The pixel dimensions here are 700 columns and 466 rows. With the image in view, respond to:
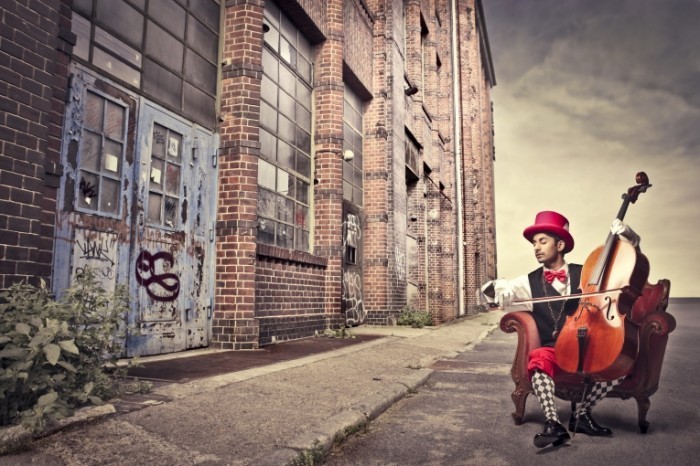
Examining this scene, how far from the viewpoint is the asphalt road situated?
3072mm

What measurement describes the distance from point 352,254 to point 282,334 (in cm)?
397

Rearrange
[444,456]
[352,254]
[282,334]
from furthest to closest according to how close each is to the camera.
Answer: [352,254], [282,334], [444,456]

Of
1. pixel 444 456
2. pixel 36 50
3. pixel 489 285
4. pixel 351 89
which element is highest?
pixel 351 89

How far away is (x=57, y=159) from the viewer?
4.98m

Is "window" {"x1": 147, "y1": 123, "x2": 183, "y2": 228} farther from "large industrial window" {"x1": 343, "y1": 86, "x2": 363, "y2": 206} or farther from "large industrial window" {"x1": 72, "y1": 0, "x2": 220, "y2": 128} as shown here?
"large industrial window" {"x1": 343, "y1": 86, "x2": 363, "y2": 206}

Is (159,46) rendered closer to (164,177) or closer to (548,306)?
(164,177)

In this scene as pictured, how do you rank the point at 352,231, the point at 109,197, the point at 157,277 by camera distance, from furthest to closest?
the point at 352,231
the point at 157,277
the point at 109,197

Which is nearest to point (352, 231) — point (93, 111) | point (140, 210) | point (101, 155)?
point (140, 210)

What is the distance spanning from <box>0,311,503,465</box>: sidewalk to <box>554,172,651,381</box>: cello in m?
1.53

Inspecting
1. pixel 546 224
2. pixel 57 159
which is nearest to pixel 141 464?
pixel 546 224

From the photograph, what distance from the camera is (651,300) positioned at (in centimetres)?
272

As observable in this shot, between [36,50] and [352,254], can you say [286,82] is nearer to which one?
[352,254]

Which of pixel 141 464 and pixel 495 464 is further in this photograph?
pixel 495 464

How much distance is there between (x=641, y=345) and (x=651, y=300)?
0.23 metres
